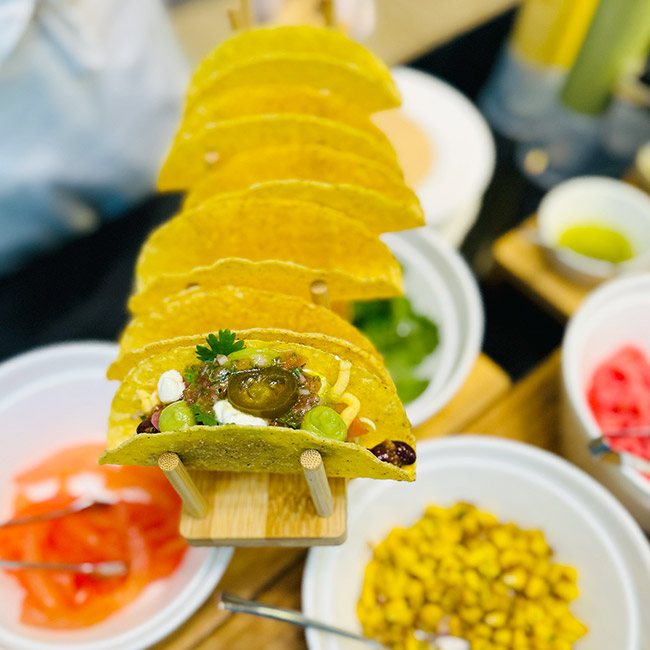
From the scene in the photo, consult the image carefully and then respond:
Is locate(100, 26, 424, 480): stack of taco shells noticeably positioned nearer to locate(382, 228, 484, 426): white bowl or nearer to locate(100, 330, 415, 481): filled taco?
locate(100, 330, 415, 481): filled taco

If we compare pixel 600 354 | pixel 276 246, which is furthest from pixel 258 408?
pixel 600 354

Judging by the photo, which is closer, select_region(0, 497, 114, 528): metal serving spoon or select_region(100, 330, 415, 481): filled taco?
select_region(100, 330, 415, 481): filled taco

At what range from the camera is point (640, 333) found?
162 cm

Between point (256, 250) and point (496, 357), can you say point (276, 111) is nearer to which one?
point (256, 250)

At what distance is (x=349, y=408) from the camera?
2.71ft

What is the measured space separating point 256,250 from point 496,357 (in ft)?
5.48

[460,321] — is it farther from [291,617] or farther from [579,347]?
[291,617]

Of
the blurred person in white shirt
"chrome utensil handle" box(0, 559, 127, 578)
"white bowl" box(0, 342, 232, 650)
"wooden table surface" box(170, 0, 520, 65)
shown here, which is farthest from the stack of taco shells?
"wooden table surface" box(170, 0, 520, 65)

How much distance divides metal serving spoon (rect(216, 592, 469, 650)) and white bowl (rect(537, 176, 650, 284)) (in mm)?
1282

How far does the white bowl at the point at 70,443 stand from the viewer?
108 centimetres

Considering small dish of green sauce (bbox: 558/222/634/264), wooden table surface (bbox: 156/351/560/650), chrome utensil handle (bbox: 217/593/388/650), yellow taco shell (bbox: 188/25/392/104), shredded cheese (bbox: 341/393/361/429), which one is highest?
yellow taco shell (bbox: 188/25/392/104)

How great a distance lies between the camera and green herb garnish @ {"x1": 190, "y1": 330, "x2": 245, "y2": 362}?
0.78m

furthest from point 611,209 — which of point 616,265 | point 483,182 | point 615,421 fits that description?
point 615,421

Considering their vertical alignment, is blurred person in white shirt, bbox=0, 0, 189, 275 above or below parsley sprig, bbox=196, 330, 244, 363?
below
